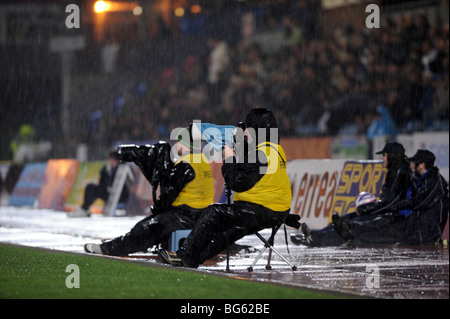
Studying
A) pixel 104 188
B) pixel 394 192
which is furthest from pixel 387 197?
pixel 104 188

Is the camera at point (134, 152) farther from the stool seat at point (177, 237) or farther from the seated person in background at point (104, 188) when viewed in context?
the seated person in background at point (104, 188)

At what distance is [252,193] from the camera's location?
10641 mm

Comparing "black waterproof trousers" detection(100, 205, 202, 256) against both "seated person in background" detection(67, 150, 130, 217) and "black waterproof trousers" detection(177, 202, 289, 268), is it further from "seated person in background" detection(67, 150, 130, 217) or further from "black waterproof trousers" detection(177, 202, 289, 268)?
"seated person in background" detection(67, 150, 130, 217)

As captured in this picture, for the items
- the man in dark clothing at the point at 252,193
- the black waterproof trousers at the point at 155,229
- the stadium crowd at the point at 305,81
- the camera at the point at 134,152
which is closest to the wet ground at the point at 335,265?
the black waterproof trousers at the point at 155,229

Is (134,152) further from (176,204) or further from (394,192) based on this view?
(394,192)

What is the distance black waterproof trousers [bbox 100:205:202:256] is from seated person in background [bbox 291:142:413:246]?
253 cm

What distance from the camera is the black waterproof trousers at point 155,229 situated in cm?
1230

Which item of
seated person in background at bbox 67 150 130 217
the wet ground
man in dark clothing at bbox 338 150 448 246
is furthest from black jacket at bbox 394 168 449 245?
seated person in background at bbox 67 150 130 217

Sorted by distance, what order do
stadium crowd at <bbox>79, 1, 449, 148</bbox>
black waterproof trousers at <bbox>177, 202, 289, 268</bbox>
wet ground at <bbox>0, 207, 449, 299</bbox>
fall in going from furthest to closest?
stadium crowd at <bbox>79, 1, 449, 148</bbox> < black waterproof trousers at <bbox>177, 202, 289, 268</bbox> < wet ground at <bbox>0, 207, 449, 299</bbox>

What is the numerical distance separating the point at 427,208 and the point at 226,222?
4.76 m

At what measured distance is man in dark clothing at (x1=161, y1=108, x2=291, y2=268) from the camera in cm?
1045

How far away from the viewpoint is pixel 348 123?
77.4 feet
